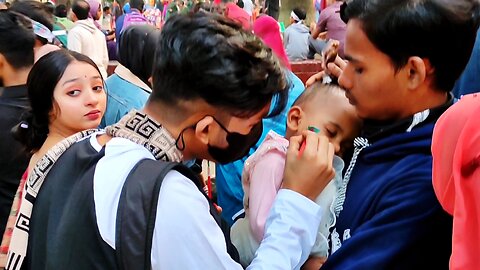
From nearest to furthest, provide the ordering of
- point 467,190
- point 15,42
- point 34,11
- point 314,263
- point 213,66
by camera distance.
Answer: point 467,190 < point 213,66 < point 314,263 < point 15,42 < point 34,11

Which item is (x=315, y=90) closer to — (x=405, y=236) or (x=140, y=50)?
(x=405, y=236)

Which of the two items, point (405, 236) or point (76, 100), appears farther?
point (76, 100)

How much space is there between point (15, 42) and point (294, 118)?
151 centimetres

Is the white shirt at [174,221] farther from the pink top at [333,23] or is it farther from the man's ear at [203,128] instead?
the pink top at [333,23]

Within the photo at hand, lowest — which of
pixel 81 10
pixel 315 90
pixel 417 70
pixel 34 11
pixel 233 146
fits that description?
pixel 81 10

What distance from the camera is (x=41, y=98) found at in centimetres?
219

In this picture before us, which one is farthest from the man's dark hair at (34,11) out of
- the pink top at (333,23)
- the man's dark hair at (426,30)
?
the pink top at (333,23)

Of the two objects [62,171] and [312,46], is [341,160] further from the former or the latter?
[312,46]

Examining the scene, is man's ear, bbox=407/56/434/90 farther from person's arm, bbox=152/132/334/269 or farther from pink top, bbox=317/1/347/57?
pink top, bbox=317/1/347/57

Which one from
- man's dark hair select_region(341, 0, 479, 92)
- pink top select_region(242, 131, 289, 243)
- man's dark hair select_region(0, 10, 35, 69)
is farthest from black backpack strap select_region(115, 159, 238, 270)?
man's dark hair select_region(0, 10, 35, 69)

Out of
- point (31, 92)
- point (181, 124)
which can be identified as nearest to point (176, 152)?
point (181, 124)

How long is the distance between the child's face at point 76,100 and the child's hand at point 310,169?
1.09 metres

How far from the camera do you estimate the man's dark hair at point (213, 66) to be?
1.20 m

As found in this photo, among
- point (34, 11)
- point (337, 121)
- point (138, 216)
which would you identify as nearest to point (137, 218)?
point (138, 216)
